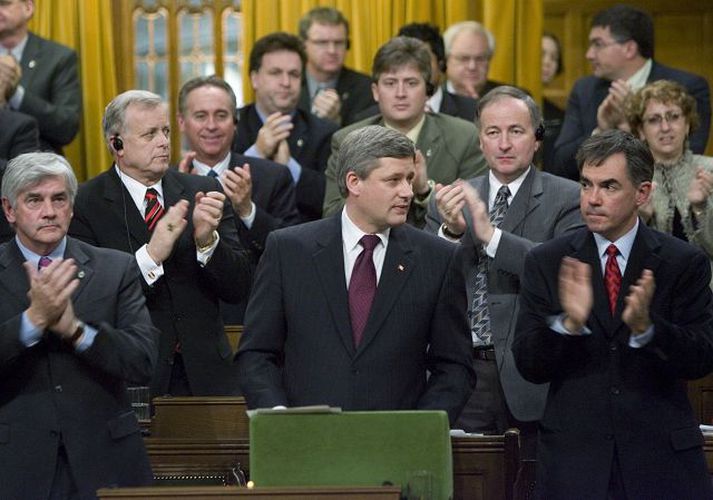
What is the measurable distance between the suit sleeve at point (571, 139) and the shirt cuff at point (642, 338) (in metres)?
2.63

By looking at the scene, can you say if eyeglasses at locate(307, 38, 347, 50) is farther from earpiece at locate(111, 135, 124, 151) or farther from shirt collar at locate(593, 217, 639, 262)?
shirt collar at locate(593, 217, 639, 262)

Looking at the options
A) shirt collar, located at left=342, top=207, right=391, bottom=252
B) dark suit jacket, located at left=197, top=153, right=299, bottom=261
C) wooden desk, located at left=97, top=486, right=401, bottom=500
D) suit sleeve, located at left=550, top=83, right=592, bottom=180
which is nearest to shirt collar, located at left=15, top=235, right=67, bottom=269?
shirt collar, located at left=342, top=207, right=391, bottom=252

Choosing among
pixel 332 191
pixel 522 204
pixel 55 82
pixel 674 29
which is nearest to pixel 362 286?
pixel 522 204

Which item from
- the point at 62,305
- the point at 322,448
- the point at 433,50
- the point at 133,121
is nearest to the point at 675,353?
the point at 322,448

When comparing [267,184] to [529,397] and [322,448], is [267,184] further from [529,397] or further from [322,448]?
[322,448]

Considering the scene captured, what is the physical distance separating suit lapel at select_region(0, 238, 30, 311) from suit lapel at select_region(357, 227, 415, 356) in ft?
3.23

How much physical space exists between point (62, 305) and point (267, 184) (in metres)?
2.30

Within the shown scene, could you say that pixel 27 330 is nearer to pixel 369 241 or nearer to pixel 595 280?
pixel 369 241

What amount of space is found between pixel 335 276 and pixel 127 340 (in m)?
0.64

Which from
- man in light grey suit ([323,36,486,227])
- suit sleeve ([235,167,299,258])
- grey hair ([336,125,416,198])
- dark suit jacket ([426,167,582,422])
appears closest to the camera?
grey hair ([336,125,416,198])

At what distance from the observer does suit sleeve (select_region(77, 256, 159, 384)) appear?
434 cm

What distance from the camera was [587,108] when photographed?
743cm

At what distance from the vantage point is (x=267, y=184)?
6.48 m

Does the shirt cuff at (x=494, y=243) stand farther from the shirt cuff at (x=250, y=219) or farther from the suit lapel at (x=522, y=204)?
the shirt cuff at (x=250, y=219)
